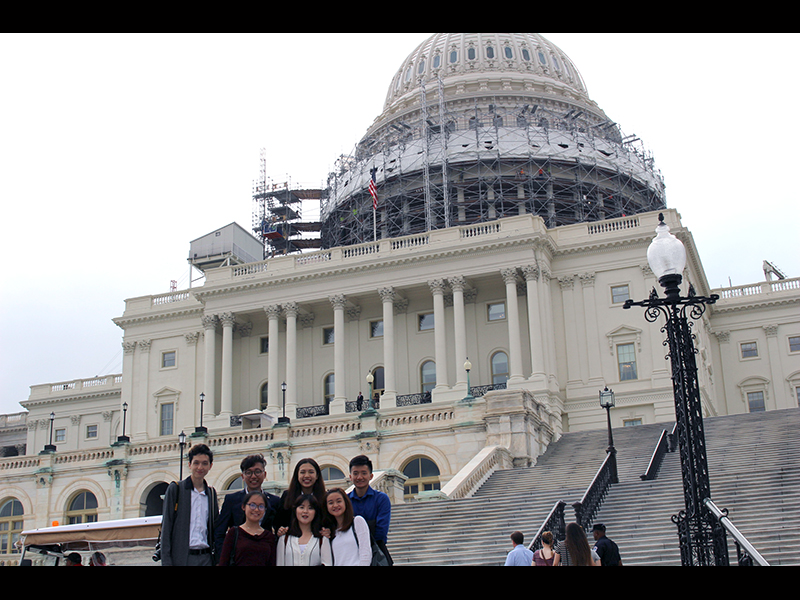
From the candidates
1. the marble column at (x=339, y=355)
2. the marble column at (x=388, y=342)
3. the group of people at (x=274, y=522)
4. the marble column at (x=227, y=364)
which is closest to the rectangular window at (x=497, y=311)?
the marble column at (x=388, y=342)

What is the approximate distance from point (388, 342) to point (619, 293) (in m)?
13.5

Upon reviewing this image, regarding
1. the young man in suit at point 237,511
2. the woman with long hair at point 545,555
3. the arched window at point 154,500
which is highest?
the arched window at point 154,500

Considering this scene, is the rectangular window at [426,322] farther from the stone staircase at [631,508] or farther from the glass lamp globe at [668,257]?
the glass lamp globe at [668,257]

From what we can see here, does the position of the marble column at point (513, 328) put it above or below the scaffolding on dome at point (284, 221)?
below

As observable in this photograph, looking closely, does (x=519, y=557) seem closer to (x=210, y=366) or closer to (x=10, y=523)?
(x=10, y=523)

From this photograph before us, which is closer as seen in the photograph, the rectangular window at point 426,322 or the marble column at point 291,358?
the marble column at point 291,358

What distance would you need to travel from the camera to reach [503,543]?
76.4 feet

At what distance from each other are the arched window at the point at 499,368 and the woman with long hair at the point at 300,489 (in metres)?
46.5

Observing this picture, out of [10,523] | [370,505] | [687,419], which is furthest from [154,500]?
[370,505]

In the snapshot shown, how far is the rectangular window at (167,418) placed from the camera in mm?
64375

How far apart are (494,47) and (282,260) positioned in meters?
38.4

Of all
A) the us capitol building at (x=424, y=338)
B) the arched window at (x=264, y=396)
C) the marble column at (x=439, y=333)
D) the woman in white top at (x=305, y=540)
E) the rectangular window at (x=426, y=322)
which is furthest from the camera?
the arched window at (x=264, y=396)

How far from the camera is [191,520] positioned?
991 cm
